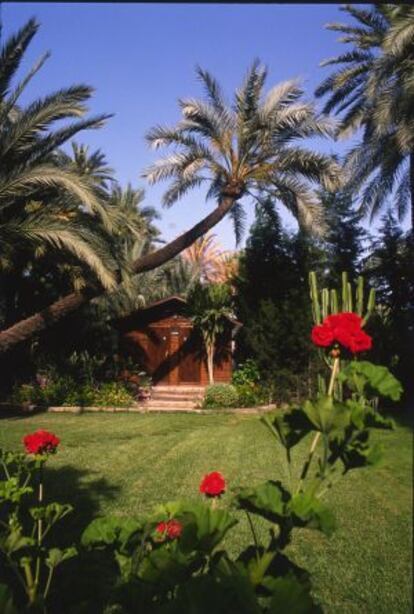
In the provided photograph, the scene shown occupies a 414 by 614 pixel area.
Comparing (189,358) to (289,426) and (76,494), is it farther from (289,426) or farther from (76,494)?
(289,426)

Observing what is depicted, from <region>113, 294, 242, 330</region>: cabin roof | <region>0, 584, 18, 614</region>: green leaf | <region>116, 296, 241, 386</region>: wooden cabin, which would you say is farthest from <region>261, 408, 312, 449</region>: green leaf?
<region>113, 294, 242, 330</region>: cabin roof

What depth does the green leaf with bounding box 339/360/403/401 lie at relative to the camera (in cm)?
135

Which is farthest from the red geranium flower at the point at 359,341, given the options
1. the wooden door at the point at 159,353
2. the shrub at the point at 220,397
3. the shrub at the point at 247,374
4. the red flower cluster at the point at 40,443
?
the wooden door at the point at 159,353

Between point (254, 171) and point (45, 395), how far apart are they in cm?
809

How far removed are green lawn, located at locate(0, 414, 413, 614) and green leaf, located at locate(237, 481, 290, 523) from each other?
0.23 meters

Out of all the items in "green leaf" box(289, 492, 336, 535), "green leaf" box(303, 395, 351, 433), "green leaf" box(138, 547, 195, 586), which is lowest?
"green leaf" box(138, 547, 195, 586)

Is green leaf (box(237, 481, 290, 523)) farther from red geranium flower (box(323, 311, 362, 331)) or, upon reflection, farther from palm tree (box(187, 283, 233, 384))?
palm tree (box(187, 283, 233, 384))

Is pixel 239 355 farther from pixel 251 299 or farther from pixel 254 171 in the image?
pixel 254 171

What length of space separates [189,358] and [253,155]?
906cm

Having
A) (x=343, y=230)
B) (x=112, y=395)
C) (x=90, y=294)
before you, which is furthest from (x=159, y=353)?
(x=343, y=230)

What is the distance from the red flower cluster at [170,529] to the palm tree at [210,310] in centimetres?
1482

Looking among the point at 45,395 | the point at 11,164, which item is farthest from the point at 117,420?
the point at 11,164

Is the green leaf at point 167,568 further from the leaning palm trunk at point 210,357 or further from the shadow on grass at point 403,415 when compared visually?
the leaning palm trunk at point 210,357

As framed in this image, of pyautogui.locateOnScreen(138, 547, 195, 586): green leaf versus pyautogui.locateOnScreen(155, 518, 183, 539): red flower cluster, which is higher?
pyautogui.locateOnScreen(155, 518, 183, 539): red flower cluster
